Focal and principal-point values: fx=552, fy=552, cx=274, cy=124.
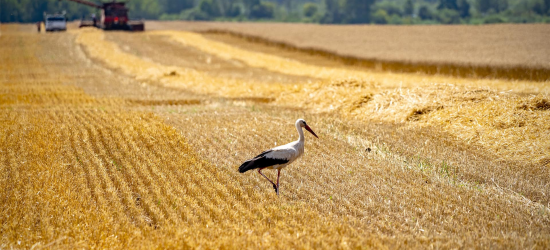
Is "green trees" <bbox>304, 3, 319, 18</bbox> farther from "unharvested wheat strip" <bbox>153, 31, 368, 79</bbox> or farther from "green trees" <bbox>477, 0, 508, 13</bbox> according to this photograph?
"unharvested wheat strip" <bbox>153, 31, 368, 79</bbox>

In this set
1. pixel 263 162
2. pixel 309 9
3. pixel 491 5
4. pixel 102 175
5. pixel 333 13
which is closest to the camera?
pixel 263 162

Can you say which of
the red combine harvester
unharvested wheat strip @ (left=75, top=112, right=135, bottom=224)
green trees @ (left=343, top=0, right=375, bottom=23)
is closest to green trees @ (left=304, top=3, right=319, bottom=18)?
green trees @ (left=343, top=0, right=375, bottom=23)

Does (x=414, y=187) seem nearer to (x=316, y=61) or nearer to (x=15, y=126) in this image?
(x=15, y=126)

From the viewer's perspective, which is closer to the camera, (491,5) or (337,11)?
(491,5)

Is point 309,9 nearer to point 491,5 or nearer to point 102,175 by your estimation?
point 491,5

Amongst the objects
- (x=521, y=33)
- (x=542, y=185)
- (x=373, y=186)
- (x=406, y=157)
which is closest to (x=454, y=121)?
(x=406, y=157)

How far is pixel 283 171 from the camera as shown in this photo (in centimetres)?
1073

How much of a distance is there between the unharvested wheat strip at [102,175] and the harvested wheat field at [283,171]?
50 mm

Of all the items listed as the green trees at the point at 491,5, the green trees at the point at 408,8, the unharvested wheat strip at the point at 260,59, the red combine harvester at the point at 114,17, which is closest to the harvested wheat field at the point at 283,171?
the unharvested wheat strip at the point at 260,59

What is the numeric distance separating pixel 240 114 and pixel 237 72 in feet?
55.8

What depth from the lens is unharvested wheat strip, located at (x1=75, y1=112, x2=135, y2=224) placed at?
826 cm

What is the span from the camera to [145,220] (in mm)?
8023

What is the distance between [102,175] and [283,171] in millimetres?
3406

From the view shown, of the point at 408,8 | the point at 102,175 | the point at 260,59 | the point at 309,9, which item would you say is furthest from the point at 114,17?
the point at 309,9
